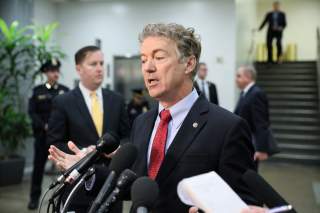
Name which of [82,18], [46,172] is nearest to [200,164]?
[46,172]

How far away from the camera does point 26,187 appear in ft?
18.5

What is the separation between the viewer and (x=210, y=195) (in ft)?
3.18

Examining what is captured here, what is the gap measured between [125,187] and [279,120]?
8.36 meters

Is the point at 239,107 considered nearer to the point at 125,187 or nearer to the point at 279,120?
the point at 125,187

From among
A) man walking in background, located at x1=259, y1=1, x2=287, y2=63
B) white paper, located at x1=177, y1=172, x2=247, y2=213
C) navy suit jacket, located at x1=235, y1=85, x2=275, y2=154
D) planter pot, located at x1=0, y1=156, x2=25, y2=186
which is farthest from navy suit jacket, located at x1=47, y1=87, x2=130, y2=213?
man walking in background, located at x1=259, y1=1, x2=287, y2=63

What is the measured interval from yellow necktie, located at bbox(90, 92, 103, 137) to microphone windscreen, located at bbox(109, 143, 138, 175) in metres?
1.28

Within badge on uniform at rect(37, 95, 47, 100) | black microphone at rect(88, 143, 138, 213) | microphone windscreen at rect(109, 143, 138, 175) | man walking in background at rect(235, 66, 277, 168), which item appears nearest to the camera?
black microphone at rect(88, 143, 138, 213)

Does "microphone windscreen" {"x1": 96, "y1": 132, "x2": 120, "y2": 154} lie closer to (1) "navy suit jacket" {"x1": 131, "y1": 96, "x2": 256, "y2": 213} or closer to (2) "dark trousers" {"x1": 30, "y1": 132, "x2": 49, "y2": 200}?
(1) "navy suit jacket" {"x1": 131, "y1": 96, "x2": 256, "y2": 213}

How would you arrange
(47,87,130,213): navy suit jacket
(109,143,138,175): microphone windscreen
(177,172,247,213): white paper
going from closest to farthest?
(177,172,247,213): white paper < (109,143,138,175): microphone windscreen < (47,87,130,213): navy suit jacket

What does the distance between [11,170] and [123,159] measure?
4.95 meters

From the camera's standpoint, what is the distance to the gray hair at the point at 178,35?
1426mm

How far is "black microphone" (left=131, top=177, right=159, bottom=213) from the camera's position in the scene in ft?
3.30

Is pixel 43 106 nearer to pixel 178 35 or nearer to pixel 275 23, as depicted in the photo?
pixel 178 35

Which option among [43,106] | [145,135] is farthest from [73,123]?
[43,106]
